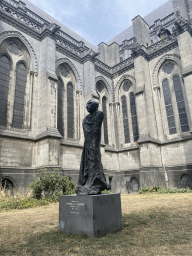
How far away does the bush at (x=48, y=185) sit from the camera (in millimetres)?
10924

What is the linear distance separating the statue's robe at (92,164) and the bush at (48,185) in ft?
21.7

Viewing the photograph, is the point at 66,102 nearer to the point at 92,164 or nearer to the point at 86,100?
the point at 86,100

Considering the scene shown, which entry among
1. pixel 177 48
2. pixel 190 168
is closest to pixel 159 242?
pixel 190 168

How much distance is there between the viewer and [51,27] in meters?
16.4

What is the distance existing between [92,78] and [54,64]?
452 centimetres

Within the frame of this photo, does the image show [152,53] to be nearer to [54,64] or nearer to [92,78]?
[92,78]

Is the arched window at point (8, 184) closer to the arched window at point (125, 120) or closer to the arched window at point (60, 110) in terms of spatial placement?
the arched window at point (60, 110)

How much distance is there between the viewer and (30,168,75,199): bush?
1092 centimetres

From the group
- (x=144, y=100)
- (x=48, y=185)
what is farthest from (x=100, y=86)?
(x=48, y=185)

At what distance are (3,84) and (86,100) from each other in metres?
7.31

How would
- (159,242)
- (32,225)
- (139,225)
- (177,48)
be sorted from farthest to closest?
(177,48) < (32,225) < (139,225) < (159,242)

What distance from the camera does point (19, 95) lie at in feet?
47.9

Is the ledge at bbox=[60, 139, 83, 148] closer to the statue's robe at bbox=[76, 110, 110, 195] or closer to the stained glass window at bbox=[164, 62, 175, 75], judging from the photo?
the statue's robe at bbox=[76, 110, 110, 195]

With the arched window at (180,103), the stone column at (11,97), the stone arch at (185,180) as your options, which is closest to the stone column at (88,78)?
the stone column at (11,97)
